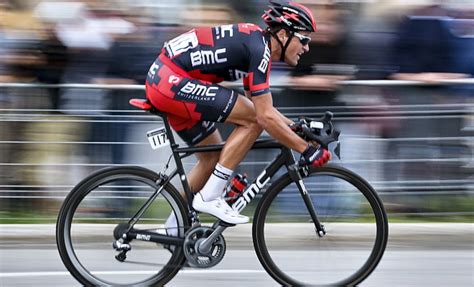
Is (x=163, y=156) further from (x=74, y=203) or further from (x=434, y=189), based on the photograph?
(x=434, y=189)

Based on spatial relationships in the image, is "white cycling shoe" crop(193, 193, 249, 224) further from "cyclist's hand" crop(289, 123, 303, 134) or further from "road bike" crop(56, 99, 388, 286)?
"cyclist's hand" crop(289, 123, 303, 134)

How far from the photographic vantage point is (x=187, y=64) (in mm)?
5930

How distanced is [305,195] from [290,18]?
103cm

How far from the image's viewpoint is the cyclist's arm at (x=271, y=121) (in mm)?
5742

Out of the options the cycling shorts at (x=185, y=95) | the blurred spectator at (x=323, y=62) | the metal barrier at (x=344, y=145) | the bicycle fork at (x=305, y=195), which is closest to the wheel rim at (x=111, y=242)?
the cycling shorts at (x=185, y=95)

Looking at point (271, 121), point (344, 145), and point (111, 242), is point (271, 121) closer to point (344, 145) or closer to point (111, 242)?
point (111, 242)

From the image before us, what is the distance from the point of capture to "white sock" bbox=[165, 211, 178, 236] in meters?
6.05

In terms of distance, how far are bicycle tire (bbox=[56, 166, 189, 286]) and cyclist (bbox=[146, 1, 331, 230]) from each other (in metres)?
0.15

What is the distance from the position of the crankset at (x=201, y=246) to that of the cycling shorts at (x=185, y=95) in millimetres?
648

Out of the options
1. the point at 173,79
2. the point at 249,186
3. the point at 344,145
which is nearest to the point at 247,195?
the point at 249,186

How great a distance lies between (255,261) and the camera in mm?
7207

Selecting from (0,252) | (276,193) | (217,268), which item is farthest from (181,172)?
(0,252)

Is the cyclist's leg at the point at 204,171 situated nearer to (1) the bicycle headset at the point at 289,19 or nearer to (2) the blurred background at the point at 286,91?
(1) the bicycle headset at the point at 289,19

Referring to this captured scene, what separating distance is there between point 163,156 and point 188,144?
4.69 feet
